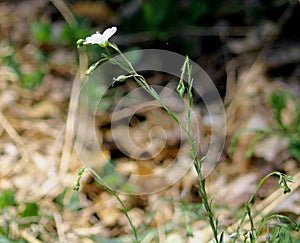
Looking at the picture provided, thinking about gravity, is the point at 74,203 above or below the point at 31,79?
below

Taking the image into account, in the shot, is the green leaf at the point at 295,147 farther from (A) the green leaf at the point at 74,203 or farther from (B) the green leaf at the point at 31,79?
(B) the green leaf at the point at 31,79

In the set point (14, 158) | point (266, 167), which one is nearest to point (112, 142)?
point (14, 158)

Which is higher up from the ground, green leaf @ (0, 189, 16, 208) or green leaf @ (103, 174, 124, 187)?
green leaf @ (0, 189, 16, 208)

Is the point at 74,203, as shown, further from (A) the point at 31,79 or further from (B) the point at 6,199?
(A) the point at 31,79

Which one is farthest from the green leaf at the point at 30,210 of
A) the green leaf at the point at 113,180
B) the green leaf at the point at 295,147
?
the green leaf at the point at 295,147

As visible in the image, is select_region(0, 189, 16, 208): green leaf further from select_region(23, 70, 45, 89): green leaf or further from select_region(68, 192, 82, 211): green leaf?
select_region(23, 70, 45, 89): green leaf

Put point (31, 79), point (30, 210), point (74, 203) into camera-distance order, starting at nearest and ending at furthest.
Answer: point (30, 210), point (74, 203), point (31, 79)

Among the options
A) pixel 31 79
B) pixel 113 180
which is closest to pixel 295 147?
pixel 113 180

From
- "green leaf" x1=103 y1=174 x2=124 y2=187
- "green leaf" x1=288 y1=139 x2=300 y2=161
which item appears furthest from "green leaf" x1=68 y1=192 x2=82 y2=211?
"green leaf" x1=288 y1=139 x2=300 y2=161
